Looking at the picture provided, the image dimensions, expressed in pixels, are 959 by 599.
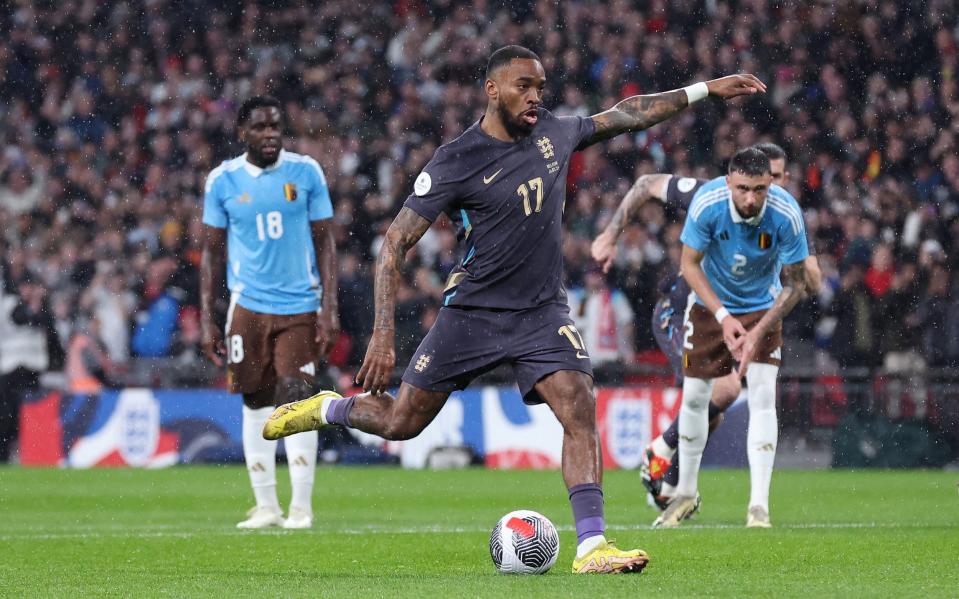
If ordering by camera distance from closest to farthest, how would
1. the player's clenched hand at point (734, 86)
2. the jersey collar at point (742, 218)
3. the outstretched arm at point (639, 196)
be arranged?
1. the player's clenched hand at point (734, 86)
2. the jersey collar at point (742, 218)
3. the outstretched arm at point (639, 196)

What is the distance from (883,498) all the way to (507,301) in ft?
20.5

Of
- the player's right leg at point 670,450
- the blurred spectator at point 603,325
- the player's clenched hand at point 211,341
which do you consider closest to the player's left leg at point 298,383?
the player's clenched hand at point 211,341

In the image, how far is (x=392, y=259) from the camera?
22.5 ft

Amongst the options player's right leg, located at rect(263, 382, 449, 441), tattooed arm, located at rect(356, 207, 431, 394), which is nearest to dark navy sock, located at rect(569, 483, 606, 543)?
player's right leg, located at rect(263, 382, 449, 441)

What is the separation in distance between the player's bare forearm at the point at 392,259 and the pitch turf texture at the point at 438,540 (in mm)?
1122

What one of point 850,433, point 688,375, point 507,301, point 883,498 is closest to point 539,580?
point 507,301

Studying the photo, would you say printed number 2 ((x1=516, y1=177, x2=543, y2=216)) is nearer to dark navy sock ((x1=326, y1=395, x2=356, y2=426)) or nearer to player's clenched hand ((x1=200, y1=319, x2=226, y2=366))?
dark navy sock ((x1=326, y1=395, x2=356, y2=426))

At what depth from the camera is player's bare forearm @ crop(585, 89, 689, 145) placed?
7.30 metres

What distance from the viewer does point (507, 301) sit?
707cm

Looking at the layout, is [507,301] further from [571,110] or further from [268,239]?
[571,110]

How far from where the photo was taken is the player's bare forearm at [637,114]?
7305 mm

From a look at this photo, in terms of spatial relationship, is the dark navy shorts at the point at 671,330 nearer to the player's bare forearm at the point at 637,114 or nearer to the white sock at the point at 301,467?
the white sock at the point at 301,467

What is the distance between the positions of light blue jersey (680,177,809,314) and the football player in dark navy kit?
2.39 m

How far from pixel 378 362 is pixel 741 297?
4054 millimetres
